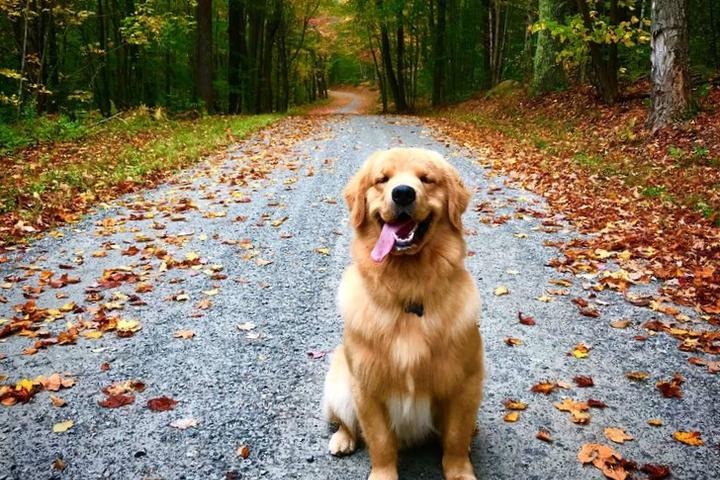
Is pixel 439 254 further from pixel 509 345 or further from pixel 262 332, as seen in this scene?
pixel 262 332

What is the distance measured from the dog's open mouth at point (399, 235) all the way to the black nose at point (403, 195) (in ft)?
0.24

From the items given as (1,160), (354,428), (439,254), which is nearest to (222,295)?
(354,428)

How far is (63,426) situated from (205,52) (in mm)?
20529

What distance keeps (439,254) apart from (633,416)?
1.92 meters

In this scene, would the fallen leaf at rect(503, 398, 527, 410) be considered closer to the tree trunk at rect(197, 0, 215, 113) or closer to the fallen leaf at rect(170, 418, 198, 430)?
the fallen leaf at rect(170, 418, 198, 430)

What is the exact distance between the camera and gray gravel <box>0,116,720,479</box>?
3.21m

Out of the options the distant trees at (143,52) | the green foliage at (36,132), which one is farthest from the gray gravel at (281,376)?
the distant trees at (143,52)

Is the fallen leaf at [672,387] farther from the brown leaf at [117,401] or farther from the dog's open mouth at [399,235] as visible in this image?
the brown leaf at [117,401]

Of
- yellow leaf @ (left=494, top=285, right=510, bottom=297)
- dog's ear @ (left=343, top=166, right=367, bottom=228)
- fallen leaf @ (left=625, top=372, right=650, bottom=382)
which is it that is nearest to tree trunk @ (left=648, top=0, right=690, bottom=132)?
yellow leaf @ (left=494, top=285, right=510, bottom=297)

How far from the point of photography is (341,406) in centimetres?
318

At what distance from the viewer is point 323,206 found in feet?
29.4

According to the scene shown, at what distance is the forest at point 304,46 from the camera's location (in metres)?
12.8

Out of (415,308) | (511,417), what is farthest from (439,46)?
(415,308)

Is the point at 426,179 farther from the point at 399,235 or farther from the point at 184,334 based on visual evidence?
the point at 184,334
